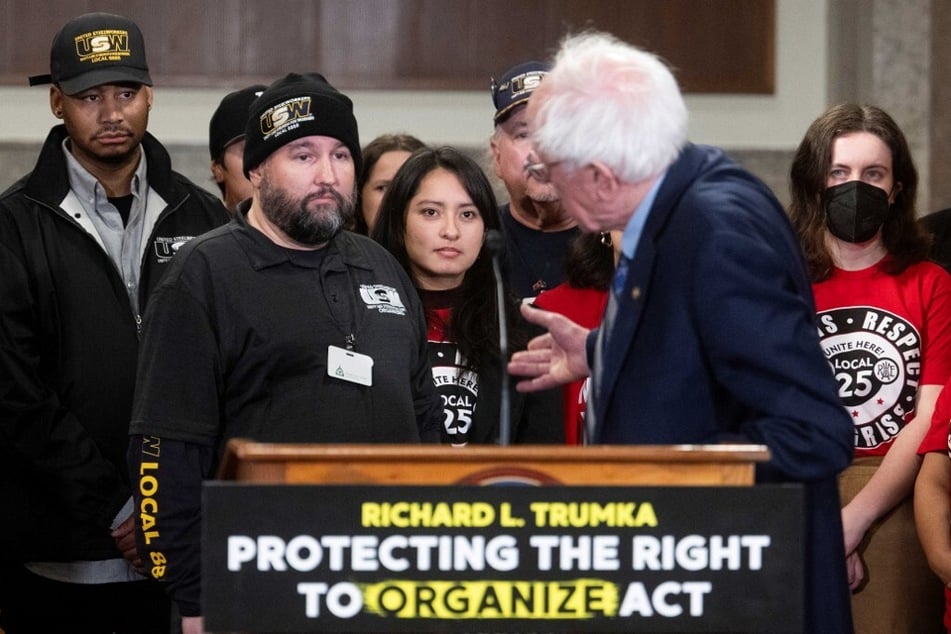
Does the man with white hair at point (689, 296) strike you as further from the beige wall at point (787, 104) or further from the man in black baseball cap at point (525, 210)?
the beige wall at point (787, 104)

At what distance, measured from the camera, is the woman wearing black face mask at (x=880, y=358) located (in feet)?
10.9

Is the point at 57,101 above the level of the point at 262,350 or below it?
above

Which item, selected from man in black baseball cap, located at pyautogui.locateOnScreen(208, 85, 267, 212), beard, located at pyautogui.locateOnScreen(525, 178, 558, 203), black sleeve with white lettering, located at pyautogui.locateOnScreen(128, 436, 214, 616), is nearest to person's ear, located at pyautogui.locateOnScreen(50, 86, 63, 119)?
man in black baseball cap, located at pyautogui.locateOnScreen(208, 85, 267, 212)

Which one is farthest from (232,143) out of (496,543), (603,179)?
(496,543)

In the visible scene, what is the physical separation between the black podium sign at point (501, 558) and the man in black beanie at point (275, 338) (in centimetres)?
93

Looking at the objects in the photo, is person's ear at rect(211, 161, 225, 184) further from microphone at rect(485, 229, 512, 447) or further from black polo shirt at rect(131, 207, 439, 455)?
microphone at rect(485, 229, 512, 447)

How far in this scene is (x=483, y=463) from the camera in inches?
74.5

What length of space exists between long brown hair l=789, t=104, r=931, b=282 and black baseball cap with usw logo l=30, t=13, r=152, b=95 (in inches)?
66.4

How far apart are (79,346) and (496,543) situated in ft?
6.28

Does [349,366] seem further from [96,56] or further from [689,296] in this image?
[96,56]

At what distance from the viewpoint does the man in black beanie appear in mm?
2760

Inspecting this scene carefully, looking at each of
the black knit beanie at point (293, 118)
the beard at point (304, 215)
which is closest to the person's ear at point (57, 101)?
the black knit beanie at point (293, 118)

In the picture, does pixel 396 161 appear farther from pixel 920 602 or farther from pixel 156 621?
pixel 920 602

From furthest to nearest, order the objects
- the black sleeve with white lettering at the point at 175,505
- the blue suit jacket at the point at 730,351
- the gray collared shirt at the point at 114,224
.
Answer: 1. the gray collared shirt at the point at 114,224
2. the black sleeve with white lettering at the point at 175,505
3. the blue suit jacket at the point at 730,351
